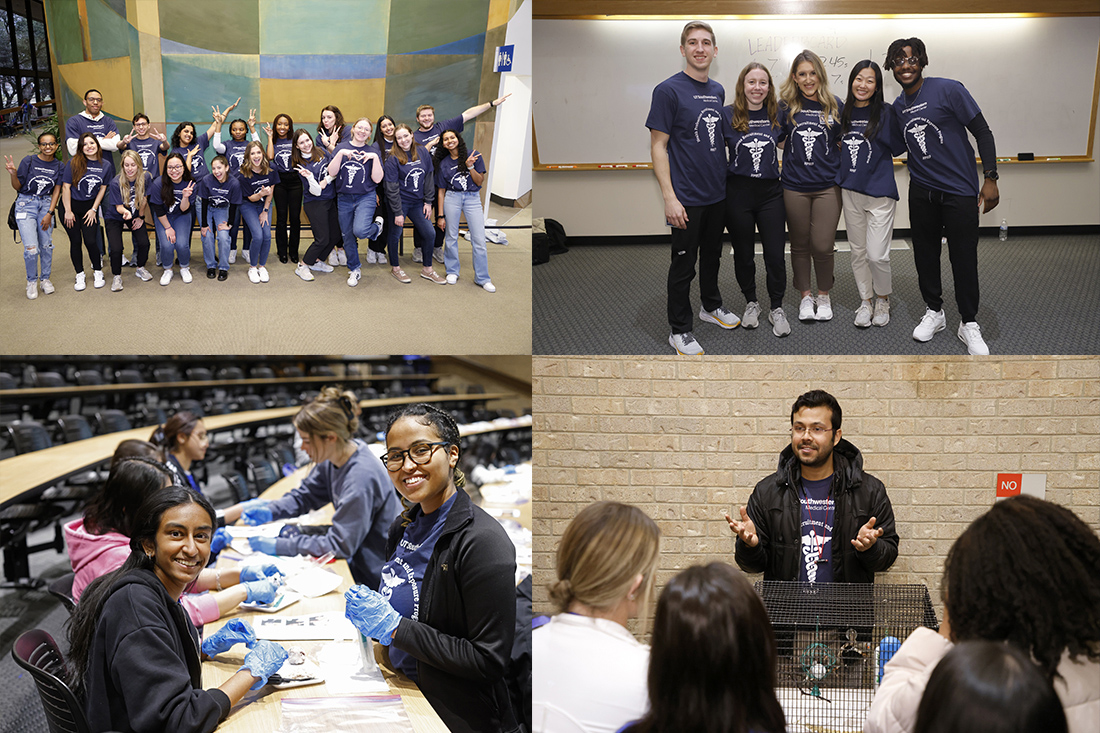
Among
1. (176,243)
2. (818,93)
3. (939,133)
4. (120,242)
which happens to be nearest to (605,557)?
(818,93)

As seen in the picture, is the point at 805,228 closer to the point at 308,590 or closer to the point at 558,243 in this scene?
the point at 558,243

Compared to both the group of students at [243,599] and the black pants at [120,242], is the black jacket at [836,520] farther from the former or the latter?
the black pants at [120,242]

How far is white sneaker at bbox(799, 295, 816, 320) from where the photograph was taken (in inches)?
125

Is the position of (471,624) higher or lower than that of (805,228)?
lower

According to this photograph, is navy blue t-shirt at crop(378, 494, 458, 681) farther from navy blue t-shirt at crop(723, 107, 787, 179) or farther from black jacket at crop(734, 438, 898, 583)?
navy blue t-shirt at crop(723, 107, 787, 179)

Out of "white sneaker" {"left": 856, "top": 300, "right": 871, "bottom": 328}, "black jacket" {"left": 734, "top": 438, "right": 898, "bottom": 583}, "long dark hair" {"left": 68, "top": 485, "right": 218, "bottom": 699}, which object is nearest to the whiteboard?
"white sneaker" {"left": 856, "top": 300, "right": 871, "bottom": 328}

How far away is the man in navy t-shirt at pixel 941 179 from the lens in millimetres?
2963

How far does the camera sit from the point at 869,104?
298 centimetres

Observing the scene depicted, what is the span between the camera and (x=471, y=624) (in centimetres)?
205

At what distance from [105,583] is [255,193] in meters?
2.09

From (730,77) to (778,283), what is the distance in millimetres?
850

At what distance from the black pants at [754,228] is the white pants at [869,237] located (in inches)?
10.6

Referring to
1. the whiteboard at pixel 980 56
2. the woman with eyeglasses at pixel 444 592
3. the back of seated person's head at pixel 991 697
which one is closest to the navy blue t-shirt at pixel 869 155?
the whiteboard at pixel 980 56

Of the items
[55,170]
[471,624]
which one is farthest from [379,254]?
[471,624]
